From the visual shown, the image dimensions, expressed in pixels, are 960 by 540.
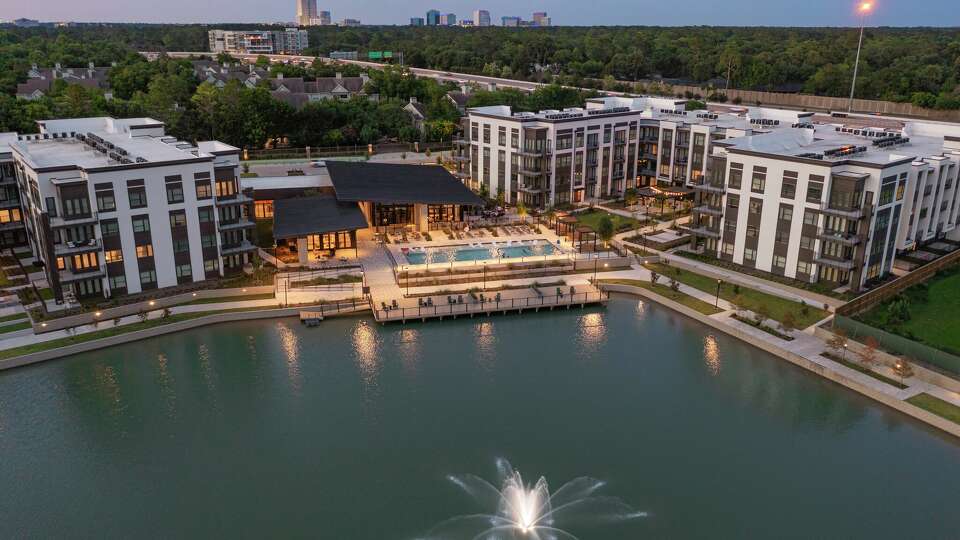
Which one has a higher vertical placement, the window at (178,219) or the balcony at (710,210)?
the window at (178,219)

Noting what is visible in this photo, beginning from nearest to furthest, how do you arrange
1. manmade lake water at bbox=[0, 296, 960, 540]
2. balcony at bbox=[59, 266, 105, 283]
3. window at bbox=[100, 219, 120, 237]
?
1. manmade lake water at bbox=[0, 296, 960, 540]
2. balcony at bbox=[59, 266, 105, 283]
3. window at bbox=[100, 219, 120, 237]

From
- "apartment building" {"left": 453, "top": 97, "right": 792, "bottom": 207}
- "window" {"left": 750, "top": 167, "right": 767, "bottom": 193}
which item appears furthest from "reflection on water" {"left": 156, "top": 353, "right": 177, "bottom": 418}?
"window" {"left": 750, "top": 167, "right": 767, "bottom": 193}

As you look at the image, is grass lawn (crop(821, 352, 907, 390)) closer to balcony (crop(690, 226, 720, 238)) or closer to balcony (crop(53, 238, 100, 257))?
balcony (crop(690, 226, 720, 238))

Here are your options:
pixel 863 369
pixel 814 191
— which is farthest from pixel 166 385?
pixel 814 191

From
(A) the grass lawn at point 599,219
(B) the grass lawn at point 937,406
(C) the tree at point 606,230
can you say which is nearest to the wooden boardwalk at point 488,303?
(C) the tree at point 606,230

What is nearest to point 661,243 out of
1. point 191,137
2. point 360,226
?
point 360,226

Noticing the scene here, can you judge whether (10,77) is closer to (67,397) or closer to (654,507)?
(67,397)

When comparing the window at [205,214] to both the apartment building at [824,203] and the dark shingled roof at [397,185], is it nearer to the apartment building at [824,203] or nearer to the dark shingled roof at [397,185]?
the dark shingled roof at [397,185]
